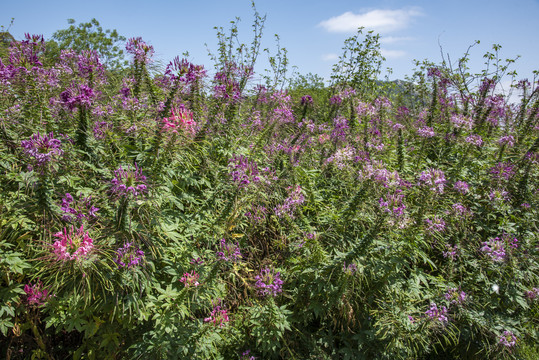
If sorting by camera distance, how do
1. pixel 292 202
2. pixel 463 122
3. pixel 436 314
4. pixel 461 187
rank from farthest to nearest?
pixel 463 122 < pixel 461 187 < pixel 292 202 < pixel 436 314

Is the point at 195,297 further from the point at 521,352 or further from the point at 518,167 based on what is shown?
the point at 518,167

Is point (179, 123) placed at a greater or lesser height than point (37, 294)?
greater

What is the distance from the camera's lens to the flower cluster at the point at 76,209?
6.35ft

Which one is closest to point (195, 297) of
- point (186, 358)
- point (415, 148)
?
point (186, 358)

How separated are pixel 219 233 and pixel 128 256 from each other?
0.69 meters

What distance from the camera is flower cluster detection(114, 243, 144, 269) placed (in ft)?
6.24

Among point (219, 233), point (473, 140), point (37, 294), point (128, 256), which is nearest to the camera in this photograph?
point (128, 256)

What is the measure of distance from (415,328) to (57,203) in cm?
298

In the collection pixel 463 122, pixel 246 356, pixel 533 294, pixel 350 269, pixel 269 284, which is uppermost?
pixel 463 122

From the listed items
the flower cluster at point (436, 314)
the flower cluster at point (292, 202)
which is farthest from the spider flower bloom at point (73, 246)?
the flower cluster at point (436, 314)

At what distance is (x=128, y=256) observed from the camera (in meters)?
1.94

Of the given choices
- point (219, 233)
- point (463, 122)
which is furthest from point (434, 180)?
point (219, 233)

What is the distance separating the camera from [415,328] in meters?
2.64

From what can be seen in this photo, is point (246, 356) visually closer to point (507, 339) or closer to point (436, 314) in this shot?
point (436, 314)
